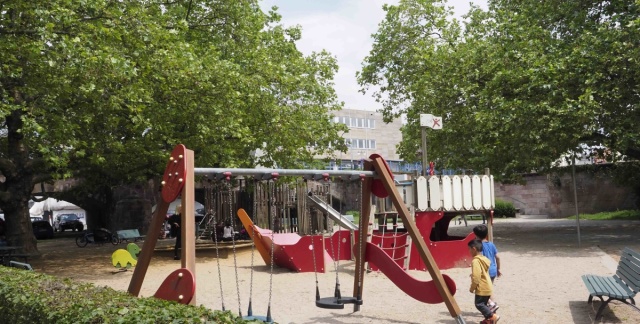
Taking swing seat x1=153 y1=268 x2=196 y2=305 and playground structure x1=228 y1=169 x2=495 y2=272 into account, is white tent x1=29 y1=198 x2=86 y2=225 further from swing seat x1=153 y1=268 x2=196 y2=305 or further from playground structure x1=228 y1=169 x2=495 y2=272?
swing seat x1=153 y1=268 x2=196 y2=305

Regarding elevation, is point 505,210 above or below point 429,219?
below

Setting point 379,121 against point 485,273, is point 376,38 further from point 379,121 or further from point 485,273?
point 379,121

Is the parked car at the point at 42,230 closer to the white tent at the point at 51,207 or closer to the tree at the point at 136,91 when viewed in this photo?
the white tent at the point at 51,207

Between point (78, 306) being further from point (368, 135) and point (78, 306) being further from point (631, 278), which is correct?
point (368, 135)

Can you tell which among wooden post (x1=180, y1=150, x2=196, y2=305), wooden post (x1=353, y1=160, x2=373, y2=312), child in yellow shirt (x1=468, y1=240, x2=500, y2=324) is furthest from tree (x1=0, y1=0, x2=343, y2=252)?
child in yellow shirt (x1=468, y1=240, x2=500, y2=324)

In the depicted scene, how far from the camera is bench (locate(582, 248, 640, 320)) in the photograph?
318 inches

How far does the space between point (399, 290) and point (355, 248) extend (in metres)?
2.88

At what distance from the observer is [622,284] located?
8852 millimetres

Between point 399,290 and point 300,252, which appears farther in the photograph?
point 300,252

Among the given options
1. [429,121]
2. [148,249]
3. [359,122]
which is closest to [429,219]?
[429,121]

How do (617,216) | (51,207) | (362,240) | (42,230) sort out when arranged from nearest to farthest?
(362,240) → (617,216) → (42,230) → (51,207)

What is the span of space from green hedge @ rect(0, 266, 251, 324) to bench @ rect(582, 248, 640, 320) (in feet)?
17.5

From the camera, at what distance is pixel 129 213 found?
34.9m

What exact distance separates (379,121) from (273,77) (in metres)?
56.0
